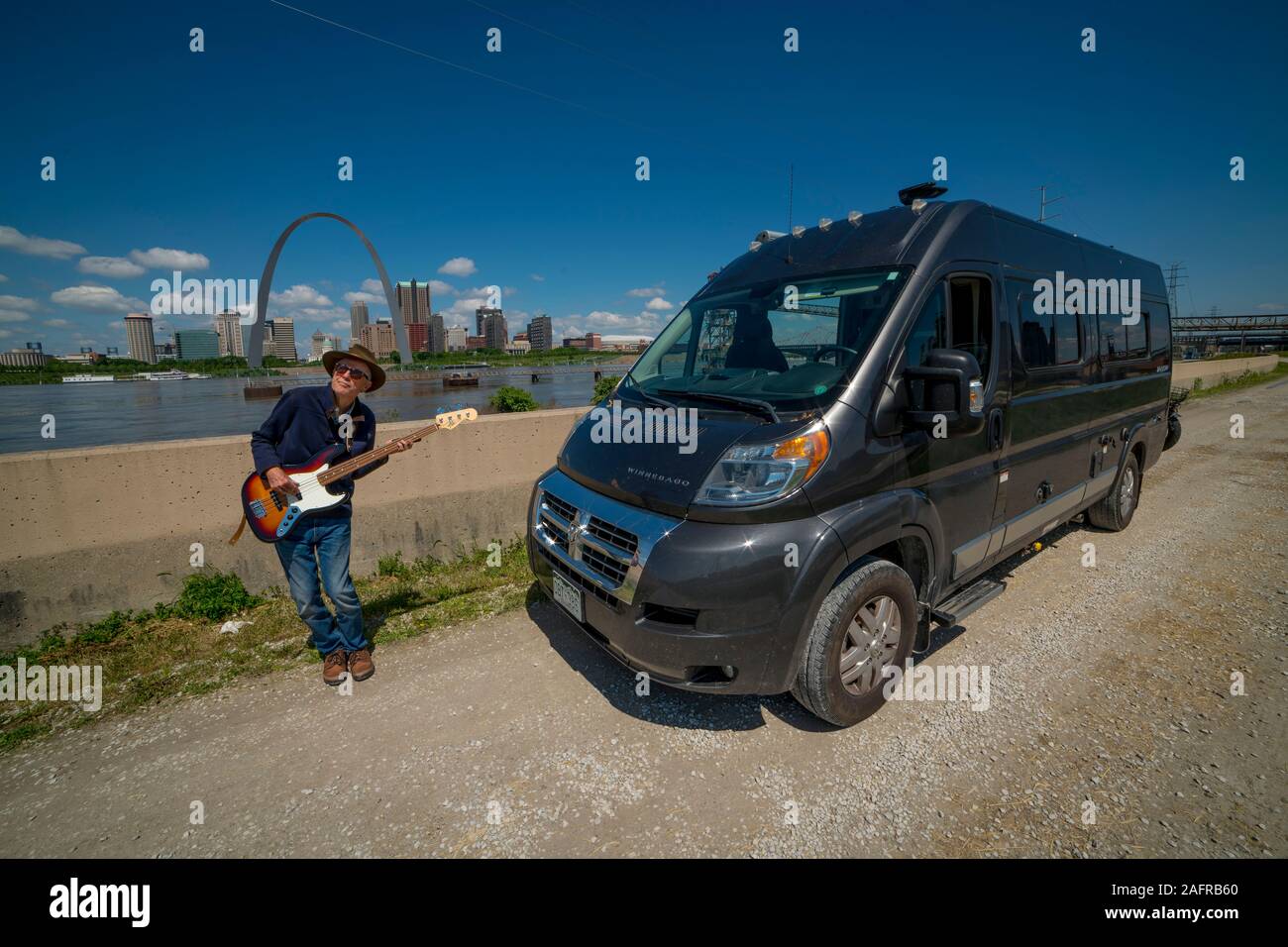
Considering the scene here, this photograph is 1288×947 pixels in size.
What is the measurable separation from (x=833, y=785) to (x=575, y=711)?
1.34 meters

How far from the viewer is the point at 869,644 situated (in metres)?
2.87

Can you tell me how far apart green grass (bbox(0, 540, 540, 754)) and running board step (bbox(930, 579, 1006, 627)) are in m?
2.93

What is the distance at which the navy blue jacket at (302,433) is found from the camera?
332 centimetres

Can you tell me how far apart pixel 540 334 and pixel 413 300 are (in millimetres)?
21762

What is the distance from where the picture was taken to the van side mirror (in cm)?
266

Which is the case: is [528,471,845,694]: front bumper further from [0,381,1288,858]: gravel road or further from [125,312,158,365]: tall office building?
[125,312,158,365]: tall office building

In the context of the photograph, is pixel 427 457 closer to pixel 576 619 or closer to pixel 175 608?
pixel 175 608

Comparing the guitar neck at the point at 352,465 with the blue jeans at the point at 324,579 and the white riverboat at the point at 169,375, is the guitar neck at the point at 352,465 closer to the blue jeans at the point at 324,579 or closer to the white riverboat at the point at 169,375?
the blue jeans at the point at 324,579

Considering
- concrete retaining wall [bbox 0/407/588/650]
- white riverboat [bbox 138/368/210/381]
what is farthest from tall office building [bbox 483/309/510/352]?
concrete retaining wall [bbox 0/407/588/650]

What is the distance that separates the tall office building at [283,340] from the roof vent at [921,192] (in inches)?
3870

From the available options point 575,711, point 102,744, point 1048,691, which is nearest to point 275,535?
point 102,744

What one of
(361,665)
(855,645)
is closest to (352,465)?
(361,665)

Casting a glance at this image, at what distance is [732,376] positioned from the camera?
329cm
